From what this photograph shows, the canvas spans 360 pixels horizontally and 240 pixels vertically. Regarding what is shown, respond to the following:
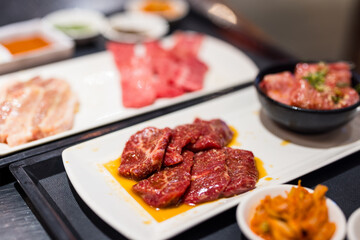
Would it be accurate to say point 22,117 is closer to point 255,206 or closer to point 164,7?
point 255,206

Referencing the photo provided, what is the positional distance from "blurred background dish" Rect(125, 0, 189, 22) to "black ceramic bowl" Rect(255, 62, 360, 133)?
2.06m

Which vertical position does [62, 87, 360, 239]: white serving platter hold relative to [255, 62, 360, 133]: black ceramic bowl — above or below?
below

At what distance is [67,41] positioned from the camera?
12.8ft

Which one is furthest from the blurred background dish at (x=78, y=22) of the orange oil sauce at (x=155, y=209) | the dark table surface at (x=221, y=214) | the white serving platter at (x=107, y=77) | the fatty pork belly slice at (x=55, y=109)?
the orange oil sauce at (x=155, y=209)

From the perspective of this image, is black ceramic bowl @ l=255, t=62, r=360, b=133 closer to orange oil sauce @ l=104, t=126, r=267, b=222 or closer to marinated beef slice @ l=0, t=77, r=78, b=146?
orange oil sauce @ l=104, t=126, r=267, b=222

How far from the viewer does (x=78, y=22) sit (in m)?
4.39

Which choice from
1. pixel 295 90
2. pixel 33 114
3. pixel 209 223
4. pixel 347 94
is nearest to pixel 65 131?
pixel 33 114

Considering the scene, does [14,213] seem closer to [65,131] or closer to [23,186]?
[23,186]

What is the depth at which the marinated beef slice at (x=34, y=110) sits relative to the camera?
8.96 feet

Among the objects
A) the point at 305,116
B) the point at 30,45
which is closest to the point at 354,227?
the point at 305,116

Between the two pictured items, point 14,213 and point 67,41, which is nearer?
point 14,213

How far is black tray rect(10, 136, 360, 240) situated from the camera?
2.17 meters

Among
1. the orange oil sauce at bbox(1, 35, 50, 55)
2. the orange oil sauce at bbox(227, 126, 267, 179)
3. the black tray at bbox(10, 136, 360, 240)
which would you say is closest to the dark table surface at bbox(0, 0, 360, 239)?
the black tray at bbox(10, 136, 360, 240)

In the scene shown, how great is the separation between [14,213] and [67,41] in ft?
6.70
